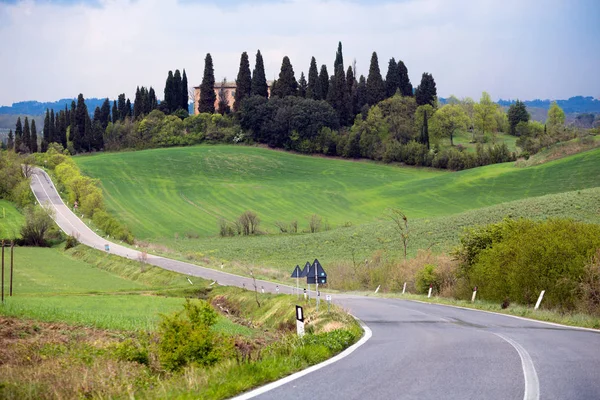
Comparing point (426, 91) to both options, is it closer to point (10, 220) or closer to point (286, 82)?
point (286, 82)

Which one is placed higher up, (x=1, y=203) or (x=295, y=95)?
(x=295, y=95)

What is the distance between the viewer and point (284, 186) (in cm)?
10688

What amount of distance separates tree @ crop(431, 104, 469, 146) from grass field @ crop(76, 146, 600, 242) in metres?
10.9

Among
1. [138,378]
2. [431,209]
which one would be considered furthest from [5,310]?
[431,209]

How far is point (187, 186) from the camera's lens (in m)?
107

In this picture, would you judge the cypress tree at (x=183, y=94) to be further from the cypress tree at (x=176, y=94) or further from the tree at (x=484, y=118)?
the tree at (x=484, y=118)

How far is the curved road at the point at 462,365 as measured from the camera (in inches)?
328

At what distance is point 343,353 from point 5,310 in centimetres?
1300

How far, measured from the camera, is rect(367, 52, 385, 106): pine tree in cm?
13725

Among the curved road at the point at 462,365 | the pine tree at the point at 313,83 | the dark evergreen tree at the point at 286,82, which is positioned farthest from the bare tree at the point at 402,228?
the dark evergreen tree at the point at 286,82

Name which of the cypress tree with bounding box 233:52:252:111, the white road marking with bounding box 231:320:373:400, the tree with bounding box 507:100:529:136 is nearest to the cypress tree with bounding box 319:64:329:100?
the cypress tree with bounding box 233:52:252:111

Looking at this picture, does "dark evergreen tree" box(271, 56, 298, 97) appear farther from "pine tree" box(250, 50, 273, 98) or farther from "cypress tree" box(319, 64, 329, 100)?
"cypress tree" box(319, 64, 329, 100)

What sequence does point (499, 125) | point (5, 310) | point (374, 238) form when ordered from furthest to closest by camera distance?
point (499, 125) < point (374, 238) < point (5, 310)

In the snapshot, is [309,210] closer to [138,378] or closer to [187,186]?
[187,186]
